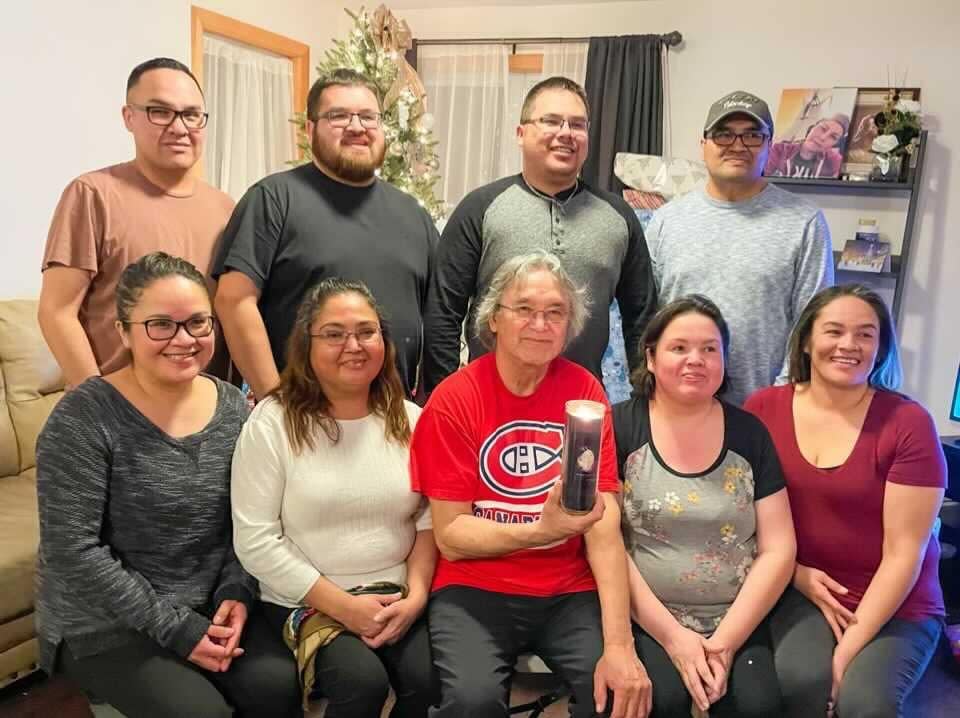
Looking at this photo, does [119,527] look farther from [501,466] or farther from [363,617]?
[501,466]

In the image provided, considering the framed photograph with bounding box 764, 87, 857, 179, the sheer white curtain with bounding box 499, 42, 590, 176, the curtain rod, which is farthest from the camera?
the sheer white curtain with bounding box 499, 42, 590, 176

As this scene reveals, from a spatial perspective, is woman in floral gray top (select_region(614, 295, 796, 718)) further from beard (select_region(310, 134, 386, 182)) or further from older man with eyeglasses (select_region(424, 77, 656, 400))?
beard (select_region(310, 134, 386, 182))

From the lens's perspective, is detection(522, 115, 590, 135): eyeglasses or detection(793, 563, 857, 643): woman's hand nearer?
detection(793, 563, 857, 643): woman's hand

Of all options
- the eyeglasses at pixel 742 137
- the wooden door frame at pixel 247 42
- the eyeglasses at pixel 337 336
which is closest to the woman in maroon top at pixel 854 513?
the eyeglasses at pixel 742 137

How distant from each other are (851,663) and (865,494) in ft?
1.24

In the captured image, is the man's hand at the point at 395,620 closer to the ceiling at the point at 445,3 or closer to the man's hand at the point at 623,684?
the man's hand at the point at 623,684

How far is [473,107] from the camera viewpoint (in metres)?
5.05

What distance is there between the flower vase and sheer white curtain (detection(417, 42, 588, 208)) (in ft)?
6.75

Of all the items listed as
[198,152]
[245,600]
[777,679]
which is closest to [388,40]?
[198,152]

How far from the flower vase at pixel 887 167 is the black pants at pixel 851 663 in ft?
8.99

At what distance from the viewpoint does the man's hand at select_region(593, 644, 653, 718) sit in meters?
1.57

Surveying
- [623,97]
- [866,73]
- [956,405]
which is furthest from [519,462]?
[866,73]

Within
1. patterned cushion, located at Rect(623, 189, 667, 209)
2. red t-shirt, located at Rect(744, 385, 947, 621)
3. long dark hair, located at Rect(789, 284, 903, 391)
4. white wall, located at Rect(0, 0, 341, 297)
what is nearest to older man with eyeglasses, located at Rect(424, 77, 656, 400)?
long dark hair, located at Rect(789, 284, 903, 391)

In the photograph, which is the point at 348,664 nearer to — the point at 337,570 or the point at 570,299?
the point at 337,570
